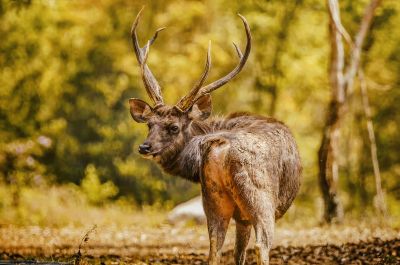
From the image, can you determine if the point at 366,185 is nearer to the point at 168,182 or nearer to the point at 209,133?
the point at 168,182

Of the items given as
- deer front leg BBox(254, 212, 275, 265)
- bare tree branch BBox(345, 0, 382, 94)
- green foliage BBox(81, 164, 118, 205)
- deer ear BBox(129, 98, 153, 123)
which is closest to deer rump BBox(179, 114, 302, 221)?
deer front leg BBox(254, 212, 275, 265)

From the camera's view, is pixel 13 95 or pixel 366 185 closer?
pixel 13 95

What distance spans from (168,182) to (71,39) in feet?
12.7

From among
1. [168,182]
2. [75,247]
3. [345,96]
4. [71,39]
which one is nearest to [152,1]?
[71,39]

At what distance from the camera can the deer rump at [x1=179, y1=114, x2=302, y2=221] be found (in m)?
5.25

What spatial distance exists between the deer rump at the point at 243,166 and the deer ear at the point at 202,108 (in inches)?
8.1

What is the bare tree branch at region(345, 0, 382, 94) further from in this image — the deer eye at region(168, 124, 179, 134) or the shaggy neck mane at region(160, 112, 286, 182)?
the deer eye at region(168, 124, 179, 134)

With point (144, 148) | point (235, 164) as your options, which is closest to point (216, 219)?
point (235, 164)

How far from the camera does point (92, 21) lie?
1586 centimetres

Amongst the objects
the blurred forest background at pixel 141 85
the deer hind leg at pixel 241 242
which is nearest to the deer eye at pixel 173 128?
the deer hind leg at pixel 241 242

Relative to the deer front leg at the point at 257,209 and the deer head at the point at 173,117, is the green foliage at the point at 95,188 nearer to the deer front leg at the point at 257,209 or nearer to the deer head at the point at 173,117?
the deer head at the point at 173,117

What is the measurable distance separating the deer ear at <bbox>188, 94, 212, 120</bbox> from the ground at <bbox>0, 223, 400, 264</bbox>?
1.94m

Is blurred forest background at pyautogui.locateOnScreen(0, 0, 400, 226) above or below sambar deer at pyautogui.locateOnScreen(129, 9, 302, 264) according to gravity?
above

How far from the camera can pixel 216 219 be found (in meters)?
5.43
